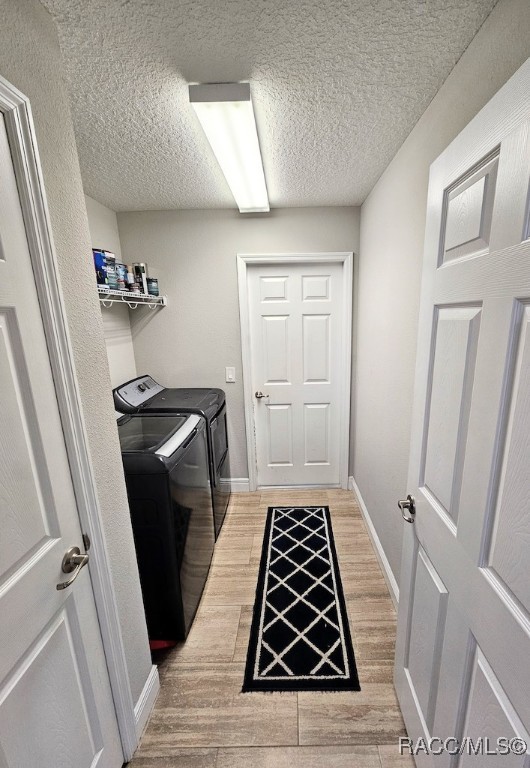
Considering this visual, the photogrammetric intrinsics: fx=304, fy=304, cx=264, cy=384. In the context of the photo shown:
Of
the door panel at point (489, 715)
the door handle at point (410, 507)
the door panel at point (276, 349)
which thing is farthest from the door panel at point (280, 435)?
the door panel at point (489, 715)

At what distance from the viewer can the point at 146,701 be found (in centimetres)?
122

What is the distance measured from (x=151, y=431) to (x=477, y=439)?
4.82 feet

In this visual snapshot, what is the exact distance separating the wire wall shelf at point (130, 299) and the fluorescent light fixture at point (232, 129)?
0.89 m

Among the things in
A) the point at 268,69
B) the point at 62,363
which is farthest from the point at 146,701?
the point at 268,69

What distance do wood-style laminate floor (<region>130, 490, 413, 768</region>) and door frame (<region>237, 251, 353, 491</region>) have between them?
1101 mm

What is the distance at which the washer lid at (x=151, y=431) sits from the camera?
144 cm

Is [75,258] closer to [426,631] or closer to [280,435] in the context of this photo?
[426,631]

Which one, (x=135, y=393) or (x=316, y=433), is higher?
(x=135, y=393)

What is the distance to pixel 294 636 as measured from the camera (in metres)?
1.51

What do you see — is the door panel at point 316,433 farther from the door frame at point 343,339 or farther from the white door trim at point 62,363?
the white door trim at point 62,363

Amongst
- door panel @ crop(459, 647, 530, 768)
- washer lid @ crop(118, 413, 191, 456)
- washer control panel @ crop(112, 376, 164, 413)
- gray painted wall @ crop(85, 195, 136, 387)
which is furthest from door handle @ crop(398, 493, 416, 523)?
gray painted wall @ crop(85, 195, 136, 387)

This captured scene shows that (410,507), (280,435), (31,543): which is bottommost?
(280,435)

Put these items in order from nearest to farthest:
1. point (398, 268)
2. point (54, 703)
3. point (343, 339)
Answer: point (54, 703) → point (398, 268) → point (343, 339)

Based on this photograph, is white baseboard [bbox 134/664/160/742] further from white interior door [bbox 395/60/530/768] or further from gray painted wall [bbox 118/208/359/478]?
gray painted wall [bbox 118/208/359/478]
